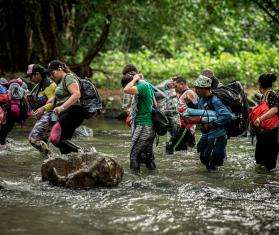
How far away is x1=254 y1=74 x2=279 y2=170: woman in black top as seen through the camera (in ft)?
29.6

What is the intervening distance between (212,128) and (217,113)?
0.38 metres

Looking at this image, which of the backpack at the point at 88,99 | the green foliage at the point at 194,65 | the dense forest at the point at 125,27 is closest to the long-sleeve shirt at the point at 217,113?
the backpack at the point at 88,99

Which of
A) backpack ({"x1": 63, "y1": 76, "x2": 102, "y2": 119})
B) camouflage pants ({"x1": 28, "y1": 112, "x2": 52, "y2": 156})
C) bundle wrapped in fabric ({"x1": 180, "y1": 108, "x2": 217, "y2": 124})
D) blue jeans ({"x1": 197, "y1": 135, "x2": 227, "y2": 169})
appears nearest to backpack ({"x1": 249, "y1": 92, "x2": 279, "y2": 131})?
blue jeans ({"x1": 197, "y1": 135, "x2": 227, "y2": 169})

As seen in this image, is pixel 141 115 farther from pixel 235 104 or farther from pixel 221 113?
pixel 235 104

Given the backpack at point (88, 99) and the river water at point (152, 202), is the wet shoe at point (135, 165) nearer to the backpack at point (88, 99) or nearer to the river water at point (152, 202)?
the river water at point (152, 202)

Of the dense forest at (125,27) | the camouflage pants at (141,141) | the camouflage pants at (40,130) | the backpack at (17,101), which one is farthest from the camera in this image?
the dense forest at (125,27)

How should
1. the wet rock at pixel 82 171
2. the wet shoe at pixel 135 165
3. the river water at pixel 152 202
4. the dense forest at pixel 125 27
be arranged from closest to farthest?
the river water at pixel 152 202 < the wet rock at pixel 82 171 < the wet shoe at pixel 135 165 < the dense forest at pixel 125 27

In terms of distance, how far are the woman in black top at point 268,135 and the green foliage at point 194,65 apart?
52.4 ft

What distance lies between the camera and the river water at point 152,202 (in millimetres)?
6184

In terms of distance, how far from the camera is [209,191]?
26.5 ft

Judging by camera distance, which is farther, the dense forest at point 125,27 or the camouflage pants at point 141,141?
the dense forest at point 125,27

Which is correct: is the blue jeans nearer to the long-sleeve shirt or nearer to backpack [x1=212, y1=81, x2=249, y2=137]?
the long-sleeve shirt

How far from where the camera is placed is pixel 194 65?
101 ft

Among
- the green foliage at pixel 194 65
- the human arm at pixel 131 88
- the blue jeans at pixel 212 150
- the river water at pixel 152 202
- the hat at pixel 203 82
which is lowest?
the river water at pixel 152 202
